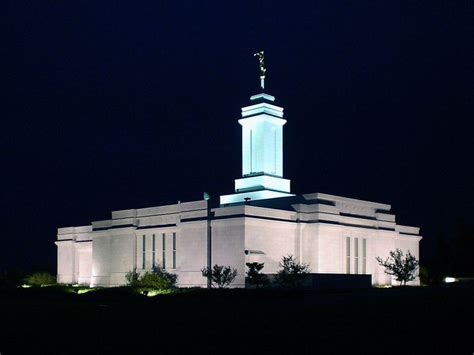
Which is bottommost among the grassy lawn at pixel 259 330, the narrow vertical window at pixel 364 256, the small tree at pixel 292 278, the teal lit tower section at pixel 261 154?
the grassy lawn at pixel 259 330

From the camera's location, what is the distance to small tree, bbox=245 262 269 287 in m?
40.4

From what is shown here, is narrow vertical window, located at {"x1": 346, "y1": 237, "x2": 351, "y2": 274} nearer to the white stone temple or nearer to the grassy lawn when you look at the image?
the white stone temple

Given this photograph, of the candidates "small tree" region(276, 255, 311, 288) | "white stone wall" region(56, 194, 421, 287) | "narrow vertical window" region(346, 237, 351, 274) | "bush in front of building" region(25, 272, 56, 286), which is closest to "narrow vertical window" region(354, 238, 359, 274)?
"white stone wall" region(56, 194, 421, 287)

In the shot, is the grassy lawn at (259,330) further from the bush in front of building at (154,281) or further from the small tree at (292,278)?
the bush in front of building at (154,281)

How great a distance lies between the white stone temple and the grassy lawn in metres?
15.8

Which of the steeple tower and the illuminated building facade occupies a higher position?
the steeple tower

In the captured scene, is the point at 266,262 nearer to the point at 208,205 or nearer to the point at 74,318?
the point at 208,205

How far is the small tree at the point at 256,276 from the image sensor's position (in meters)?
40.4

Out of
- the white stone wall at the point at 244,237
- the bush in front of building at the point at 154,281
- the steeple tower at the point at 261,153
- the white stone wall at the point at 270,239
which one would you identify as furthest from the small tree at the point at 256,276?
the steeple tower at the point at 261,153

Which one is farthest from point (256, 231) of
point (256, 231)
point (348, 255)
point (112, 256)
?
point (112, 256)

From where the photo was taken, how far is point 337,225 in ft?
154

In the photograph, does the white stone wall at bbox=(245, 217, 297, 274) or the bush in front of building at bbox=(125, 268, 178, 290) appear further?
the white stone wall at bbox=(245, 217, 297, 274)

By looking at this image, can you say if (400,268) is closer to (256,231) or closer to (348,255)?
(348,255)

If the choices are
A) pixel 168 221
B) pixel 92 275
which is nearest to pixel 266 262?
pixel 168 221
